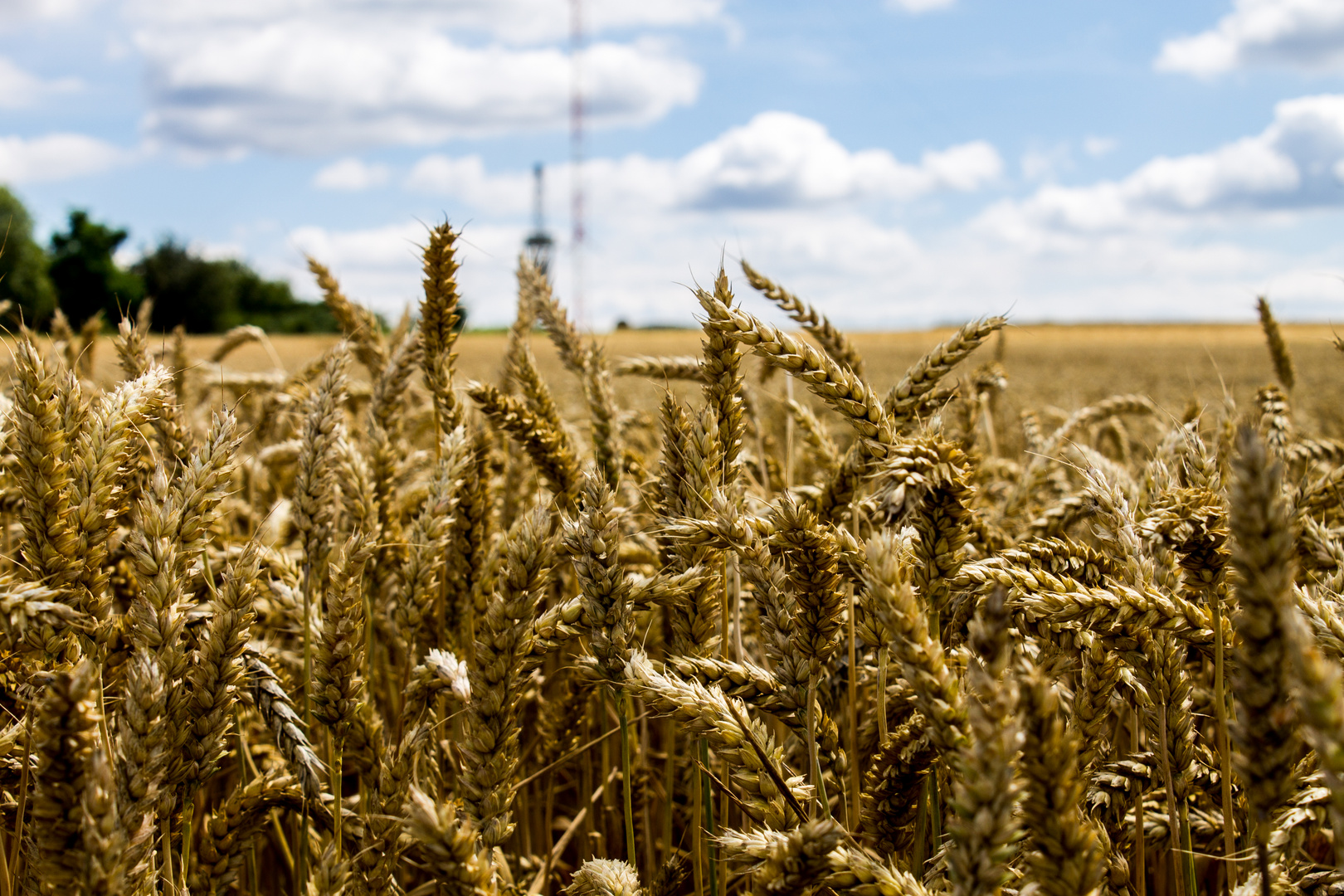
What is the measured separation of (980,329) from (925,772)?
85cm

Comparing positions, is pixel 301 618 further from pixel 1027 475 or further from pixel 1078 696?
pixel 1027 475

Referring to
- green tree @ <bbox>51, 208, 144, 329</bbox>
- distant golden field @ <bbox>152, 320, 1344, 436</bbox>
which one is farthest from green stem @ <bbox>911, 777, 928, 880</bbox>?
green tree @ <bbox>51, 208, 144, 329</bbox>

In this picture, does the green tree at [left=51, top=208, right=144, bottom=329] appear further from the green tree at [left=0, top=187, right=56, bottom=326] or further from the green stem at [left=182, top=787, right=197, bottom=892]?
the green stem at [left=182, top=787, right=197, bottom=892]

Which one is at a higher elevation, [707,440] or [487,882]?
[707,440]

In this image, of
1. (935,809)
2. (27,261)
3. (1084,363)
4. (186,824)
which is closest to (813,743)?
(935,809)

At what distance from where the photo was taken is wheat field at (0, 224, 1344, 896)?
3.45 ft

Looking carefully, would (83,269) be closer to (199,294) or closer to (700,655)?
(199,294)

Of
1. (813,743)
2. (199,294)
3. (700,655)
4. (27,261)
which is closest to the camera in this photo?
(813,743)

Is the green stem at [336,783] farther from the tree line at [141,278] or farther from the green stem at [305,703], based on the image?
the tree line at [141,278]

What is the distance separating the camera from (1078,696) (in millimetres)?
1591

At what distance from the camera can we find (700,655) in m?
1.62

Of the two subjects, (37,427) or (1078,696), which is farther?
(1078,696)

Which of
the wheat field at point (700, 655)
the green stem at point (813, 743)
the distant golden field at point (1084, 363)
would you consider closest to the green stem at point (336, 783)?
the wheat field at point (700, 655)

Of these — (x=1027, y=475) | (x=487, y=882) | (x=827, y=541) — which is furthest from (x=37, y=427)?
(x=1027, y=475)
